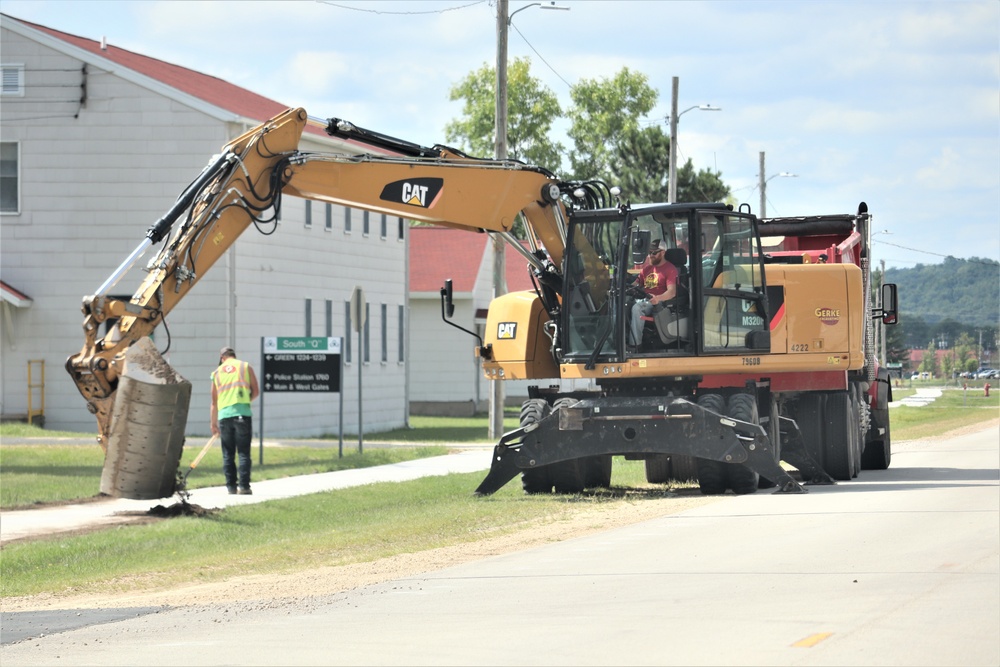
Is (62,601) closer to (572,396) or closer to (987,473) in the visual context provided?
(572,396)

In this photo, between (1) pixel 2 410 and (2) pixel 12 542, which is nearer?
(2) pixel 12 542

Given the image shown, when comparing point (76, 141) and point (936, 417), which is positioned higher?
point (76, 141)

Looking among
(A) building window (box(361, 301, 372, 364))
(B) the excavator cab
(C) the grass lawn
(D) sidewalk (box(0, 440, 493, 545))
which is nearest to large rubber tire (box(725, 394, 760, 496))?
(B) the excavator cab

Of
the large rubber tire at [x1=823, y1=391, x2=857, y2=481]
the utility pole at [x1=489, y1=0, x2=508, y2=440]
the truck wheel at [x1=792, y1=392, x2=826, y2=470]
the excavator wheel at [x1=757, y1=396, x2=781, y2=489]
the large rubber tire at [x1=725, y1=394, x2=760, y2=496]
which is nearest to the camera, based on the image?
the large rubber tire at [x1=725, y1=394, x2=760, y2=496]

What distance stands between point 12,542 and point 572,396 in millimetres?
6985

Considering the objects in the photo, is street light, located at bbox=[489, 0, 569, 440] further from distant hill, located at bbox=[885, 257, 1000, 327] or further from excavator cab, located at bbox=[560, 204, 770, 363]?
distant hill, located at bbox=[885, 257, 1000, 327]

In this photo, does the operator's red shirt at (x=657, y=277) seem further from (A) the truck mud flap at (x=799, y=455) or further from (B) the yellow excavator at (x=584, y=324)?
(A) the truck mud flap at (x=799, y=455)

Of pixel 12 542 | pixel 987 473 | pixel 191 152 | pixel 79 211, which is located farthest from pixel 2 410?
pixel 987 473

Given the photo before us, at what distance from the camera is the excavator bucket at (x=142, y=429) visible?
1509 cm

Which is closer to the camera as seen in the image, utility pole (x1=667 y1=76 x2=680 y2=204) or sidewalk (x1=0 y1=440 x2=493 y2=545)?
sidewalk (x1=0 y1=440 x2=493 y2=545)

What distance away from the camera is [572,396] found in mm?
18484

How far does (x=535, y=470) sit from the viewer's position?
1850cm

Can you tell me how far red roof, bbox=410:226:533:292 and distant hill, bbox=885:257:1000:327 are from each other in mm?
14230

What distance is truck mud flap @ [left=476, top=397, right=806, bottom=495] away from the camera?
1691 centimetres
